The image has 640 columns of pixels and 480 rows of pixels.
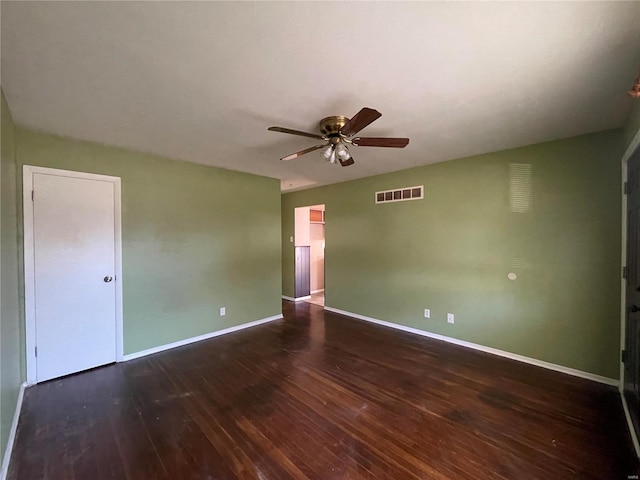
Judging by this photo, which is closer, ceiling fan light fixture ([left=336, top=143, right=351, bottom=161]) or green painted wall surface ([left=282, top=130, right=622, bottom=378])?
ceiling fan light fixture ([left=336, top=143, right=351, bottom=161])

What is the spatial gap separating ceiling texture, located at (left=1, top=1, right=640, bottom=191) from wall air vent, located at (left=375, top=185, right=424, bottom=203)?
4.34 feet

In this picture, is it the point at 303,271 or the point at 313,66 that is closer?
the point at 313,66

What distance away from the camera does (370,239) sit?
452cm

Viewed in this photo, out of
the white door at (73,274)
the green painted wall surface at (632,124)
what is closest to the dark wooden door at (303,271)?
the white door at (73,274)

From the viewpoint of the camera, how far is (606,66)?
1580 millimetres

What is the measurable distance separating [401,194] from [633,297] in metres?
2.62

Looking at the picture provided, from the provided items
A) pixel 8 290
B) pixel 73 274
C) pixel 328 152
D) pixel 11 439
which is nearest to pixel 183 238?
pixel 73 274

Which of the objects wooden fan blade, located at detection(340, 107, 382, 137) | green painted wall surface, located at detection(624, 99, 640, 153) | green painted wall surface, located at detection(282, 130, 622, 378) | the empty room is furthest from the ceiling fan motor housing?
green painted wall surface, located at detection(282, 130, 622, 378)

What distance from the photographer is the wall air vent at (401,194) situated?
3.92 metres

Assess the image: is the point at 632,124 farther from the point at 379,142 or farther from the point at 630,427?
the point at 630,427

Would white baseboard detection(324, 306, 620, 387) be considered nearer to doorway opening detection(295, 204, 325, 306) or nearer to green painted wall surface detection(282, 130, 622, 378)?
green painted wall surface detection(282, 130, 622, 378)

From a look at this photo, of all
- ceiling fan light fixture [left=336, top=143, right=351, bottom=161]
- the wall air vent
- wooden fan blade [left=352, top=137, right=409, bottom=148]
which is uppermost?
wooden fan blade [left=352, top=137, right=409, bottom=148]

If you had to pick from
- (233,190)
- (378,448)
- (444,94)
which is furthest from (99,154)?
(378,448)

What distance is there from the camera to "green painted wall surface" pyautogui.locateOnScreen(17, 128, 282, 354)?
300cm
